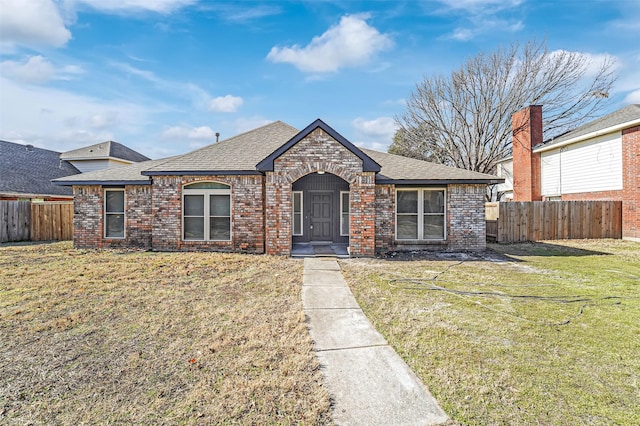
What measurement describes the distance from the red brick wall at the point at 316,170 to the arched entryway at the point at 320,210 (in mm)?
2894

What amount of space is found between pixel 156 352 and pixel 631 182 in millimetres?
18428

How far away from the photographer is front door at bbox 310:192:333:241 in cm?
1302

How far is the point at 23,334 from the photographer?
4.18 metres

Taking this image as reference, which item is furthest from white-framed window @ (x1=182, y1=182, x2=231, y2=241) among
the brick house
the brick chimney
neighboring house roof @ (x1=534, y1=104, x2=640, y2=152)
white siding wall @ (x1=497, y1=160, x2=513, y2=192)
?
white siding wall @ (x1=497, y1=160, x2=513, y2=192)

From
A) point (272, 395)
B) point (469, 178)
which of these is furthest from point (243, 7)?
point (272, 395)

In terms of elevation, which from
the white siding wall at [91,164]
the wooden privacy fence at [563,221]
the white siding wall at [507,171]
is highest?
the white siding wall at [91,164]

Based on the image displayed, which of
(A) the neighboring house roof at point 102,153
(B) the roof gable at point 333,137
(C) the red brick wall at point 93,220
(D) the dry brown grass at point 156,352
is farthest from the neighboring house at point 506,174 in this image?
(A) the neighboring house roof at point 102,153

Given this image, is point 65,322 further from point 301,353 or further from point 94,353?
point 301,353

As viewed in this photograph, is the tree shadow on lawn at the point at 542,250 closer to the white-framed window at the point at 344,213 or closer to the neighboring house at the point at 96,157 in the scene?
Answer: the white-framed window at the point at 344,213

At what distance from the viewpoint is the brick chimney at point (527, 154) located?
63.4 feet

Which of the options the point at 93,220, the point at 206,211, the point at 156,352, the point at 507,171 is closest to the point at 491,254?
the point at 206,211

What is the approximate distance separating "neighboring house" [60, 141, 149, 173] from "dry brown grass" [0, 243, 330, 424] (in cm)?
2155

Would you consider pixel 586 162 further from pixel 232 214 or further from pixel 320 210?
pixel 232 214

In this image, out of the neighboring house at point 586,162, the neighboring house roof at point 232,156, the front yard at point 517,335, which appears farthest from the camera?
the neighboring house at point 586,162
